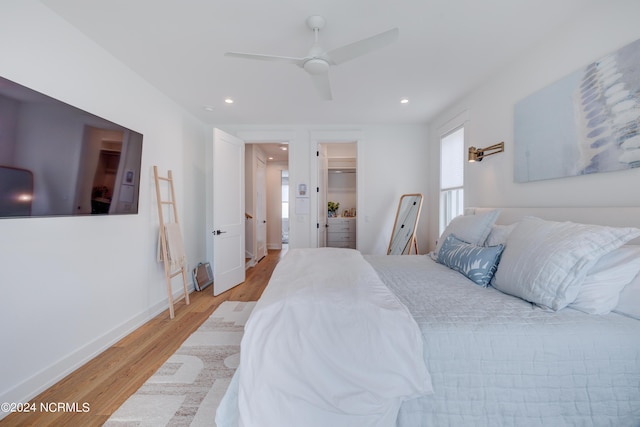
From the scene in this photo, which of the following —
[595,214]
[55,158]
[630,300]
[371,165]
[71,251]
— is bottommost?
[630,300]

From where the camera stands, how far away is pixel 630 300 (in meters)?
1.15

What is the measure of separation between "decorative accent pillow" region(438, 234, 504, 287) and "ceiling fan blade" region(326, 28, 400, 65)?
1.47m

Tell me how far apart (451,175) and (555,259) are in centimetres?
242

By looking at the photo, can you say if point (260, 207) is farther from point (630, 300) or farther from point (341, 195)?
point (630, 300)

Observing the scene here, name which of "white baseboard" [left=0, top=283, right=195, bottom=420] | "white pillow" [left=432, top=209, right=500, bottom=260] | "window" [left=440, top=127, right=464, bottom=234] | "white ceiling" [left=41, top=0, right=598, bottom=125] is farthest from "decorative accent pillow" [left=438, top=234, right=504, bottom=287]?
"white baseboard" [left=0, top=283, right=195, bottom=420]

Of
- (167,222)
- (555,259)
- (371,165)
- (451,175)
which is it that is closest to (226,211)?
(167,222)

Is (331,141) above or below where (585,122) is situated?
above

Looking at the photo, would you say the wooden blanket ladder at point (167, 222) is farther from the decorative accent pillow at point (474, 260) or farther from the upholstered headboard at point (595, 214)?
the upholstered headboard at point (595, 214)

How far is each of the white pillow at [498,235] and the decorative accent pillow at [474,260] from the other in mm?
110

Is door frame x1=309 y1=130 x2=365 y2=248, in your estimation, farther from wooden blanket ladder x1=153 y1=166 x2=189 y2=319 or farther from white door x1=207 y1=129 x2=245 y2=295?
wooden blanket ladder x1=153 y1=166 x2=189 y2=319

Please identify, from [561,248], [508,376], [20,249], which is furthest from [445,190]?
[20,249]

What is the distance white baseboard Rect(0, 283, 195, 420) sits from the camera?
60.3 inches

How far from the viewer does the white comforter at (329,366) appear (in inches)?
40.1

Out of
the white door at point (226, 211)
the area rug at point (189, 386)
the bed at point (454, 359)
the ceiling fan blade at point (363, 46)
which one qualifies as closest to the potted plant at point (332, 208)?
the white door at point (226, 211)
